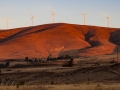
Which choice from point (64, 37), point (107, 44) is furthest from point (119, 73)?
point (64, 37)

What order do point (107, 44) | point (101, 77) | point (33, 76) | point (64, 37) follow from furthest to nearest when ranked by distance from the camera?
point (64, 37) → point (107, 44) → point (33, 76) → point (101, 77)

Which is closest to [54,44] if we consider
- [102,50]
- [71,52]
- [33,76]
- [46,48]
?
[46,48]

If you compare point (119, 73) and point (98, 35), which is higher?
point (98, 35)

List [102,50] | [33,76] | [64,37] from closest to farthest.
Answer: [33,76] < [102,50] < [64,37]

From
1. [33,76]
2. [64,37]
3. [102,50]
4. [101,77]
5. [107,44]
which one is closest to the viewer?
[101,77]

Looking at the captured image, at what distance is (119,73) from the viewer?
198 feet

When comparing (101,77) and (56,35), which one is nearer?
(101,77)

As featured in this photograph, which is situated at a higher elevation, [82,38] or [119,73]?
[82,38]

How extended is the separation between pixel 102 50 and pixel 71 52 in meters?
14.0

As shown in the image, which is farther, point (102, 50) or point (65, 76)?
point (102, 50)

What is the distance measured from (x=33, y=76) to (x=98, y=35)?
12863 cm

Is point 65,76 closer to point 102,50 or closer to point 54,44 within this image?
point 102,50

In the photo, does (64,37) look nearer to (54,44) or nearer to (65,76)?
(54,44)

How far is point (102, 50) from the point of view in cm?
15538
